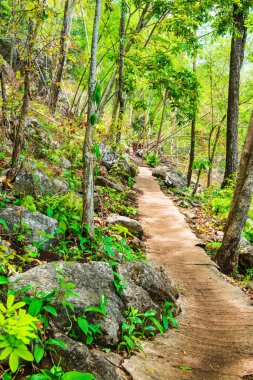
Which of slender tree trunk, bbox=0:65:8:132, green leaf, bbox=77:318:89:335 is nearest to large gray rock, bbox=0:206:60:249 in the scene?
green leaf, bbox=77:318:89:335

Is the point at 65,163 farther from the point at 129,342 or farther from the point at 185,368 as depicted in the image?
the point at 185,368

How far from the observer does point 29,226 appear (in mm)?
4289

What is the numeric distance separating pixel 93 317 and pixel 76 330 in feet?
0.85

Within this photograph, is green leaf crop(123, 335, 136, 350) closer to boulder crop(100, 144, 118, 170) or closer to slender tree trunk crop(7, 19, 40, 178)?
slender tree trunk crop(7, 19, 40, 178)

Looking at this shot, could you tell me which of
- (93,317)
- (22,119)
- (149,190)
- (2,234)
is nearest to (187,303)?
(93,317)

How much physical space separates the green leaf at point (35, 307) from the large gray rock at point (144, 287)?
4.51ft

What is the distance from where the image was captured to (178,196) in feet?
44.2

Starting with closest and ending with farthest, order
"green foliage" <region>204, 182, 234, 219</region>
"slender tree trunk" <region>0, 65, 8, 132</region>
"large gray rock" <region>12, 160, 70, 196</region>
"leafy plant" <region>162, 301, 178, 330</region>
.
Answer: "leafy plant" <region>162, 301, 178, 330</region> < "large gray rock" <region>12, 160, 70, 196</region> < "slender tree trunk" <region>0, 65, 8, 132</region> < "green foliage" <region>204, 182, 234, 219</region>

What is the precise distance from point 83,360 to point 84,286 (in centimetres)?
94

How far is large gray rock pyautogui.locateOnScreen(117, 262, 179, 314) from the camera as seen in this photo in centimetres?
398

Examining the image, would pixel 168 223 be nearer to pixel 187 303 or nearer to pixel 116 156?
pixel 187 303

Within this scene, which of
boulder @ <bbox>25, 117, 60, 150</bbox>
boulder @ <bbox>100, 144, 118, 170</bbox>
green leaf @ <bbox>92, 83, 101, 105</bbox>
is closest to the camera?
green leaf @ <bbox>92, 83, 101, 105</bbox>

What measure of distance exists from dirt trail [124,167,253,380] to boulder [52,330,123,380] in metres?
0.28

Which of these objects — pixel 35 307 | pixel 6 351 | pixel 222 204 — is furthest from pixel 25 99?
pixel 222 204
